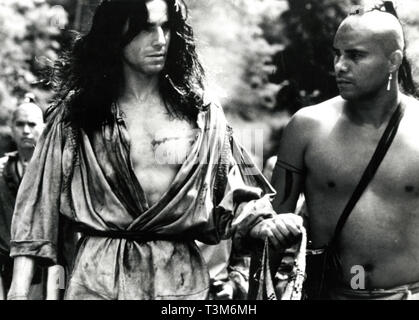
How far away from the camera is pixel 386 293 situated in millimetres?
4707

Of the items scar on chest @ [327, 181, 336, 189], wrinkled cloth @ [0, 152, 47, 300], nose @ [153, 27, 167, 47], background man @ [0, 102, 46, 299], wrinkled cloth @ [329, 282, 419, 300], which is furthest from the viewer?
wrinkled cloth @ [0, 152, 47, 300]

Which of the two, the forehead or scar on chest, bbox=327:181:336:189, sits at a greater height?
the forehead

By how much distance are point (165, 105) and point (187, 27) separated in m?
0.40

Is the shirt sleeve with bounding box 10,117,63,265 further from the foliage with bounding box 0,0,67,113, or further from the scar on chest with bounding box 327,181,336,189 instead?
the scar on chest with bounding box 327,181,336,189

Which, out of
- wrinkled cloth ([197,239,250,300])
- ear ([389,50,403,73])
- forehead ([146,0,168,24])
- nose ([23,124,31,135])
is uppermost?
forehead ([146,0,168,24])

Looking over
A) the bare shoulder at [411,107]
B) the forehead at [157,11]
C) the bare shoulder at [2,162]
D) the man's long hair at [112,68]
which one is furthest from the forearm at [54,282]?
the bare shoulder at [411,107]

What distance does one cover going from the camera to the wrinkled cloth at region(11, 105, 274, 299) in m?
4.29

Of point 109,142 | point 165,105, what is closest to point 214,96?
point 165,105

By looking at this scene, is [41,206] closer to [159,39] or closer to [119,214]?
[119,214]

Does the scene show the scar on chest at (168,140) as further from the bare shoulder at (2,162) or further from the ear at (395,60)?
the bare shoulder at (2,162)

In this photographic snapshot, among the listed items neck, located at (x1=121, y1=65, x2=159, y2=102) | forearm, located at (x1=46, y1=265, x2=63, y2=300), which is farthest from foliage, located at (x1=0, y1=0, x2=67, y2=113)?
forearm, located at (x1=46, y1=265, x2=63, y2=300)

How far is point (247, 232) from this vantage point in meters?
4.35
